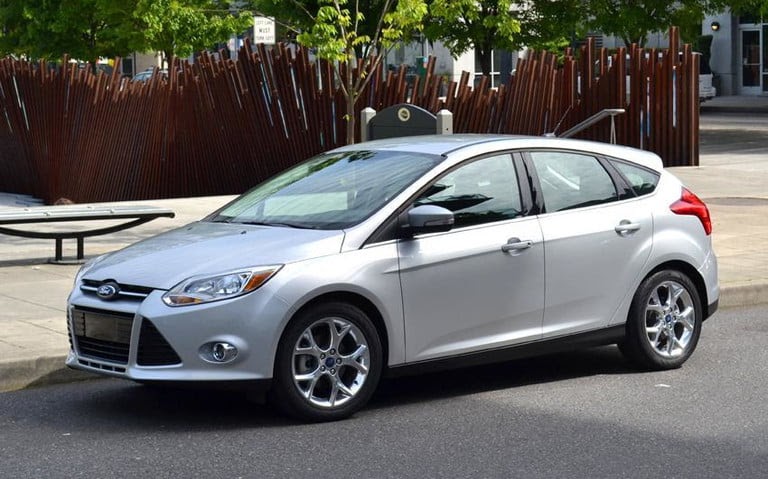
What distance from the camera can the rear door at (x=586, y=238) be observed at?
795 centimetres

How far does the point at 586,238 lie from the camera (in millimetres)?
8047

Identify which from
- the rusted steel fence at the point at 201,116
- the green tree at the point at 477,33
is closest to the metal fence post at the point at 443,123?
the rusted steel fence at the point at 201,116

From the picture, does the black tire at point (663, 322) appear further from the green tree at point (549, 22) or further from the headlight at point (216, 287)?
the green tree at point (549, 22)

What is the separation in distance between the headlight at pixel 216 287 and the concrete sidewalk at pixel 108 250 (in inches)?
69.5

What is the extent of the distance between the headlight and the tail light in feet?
9.45

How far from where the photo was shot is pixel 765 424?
7184 millimetres

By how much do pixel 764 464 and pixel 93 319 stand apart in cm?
340

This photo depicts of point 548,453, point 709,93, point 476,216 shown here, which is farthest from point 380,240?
point 709,93

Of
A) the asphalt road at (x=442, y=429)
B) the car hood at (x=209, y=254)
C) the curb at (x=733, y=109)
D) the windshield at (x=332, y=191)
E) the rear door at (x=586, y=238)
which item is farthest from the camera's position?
the curb at (x=733, y=109)

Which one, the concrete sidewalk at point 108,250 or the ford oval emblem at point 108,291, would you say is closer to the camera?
the ford oval emblem at point 108,291

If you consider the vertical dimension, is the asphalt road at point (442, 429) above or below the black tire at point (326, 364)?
below

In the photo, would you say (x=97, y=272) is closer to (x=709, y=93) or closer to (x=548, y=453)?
(x=548, y=453)

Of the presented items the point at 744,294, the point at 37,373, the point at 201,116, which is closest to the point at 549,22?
the point at 201,116

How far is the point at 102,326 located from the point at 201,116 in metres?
13.9
